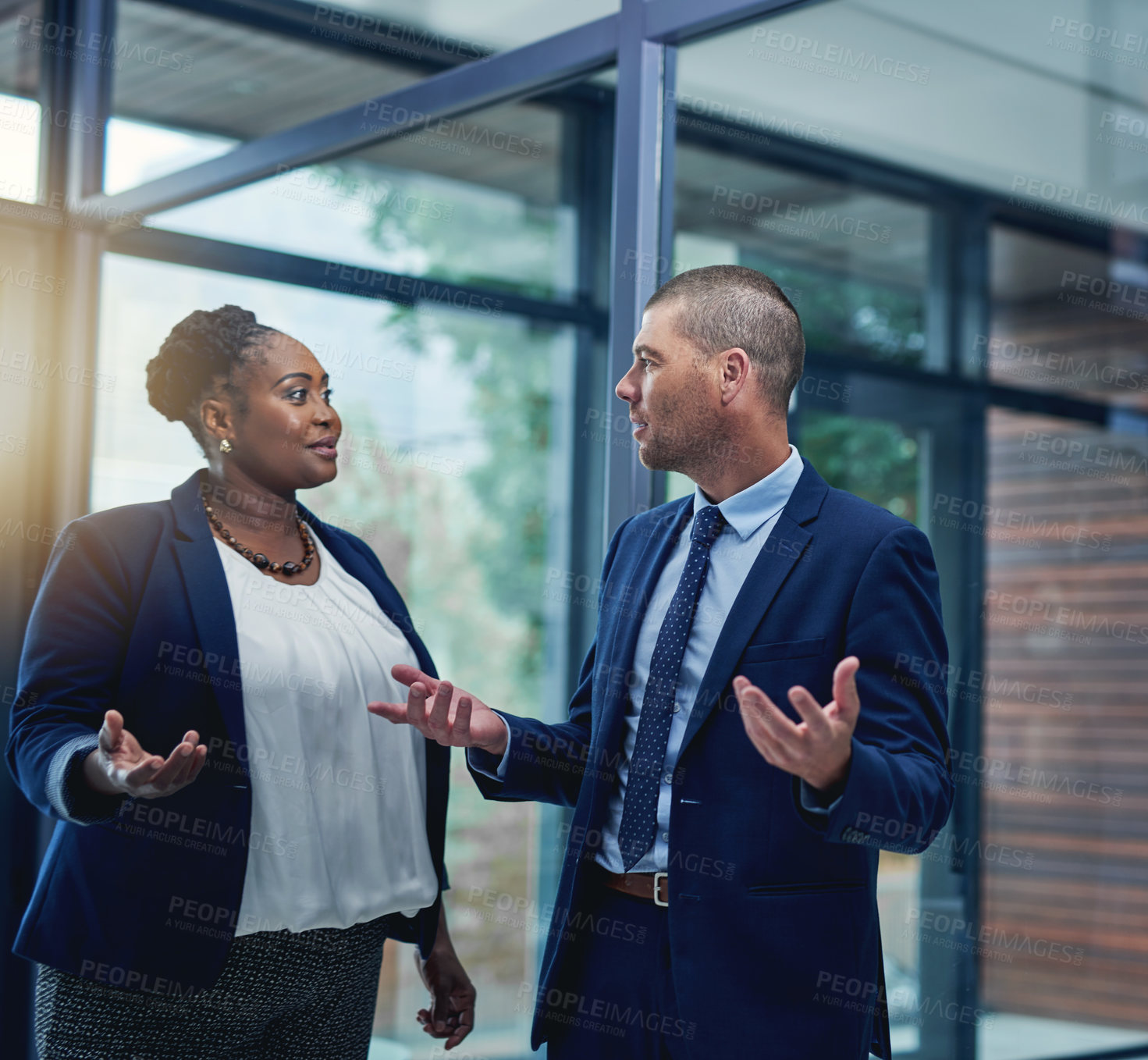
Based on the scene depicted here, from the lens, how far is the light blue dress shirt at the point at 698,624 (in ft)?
5.04

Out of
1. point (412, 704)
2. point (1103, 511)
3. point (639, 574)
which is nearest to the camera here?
point (412, 704)

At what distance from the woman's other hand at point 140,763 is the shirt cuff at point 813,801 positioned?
0.75 m

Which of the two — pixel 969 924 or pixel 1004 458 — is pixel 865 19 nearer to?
pixel 1004 458

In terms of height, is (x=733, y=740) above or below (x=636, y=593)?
below

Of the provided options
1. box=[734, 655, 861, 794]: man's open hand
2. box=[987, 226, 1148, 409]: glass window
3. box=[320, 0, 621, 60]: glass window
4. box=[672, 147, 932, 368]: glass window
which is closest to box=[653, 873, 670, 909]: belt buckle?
box=[734, 655, 861, 794]: man's open hand

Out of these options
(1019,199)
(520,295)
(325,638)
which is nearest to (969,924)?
(1019,199)

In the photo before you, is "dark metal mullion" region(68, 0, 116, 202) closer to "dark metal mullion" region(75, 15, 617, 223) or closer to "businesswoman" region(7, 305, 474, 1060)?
"dark metal mullion" region(75, 15, 617, 223)

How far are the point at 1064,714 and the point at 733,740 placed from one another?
2766 millimetres

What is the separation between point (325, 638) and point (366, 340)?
77.2 inches

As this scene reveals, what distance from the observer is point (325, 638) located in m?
1.82

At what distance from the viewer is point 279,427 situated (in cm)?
190

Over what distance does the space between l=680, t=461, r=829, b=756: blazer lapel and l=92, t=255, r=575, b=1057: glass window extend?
7.10 ft

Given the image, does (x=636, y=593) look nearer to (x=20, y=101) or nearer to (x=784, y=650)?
(x=784, y=650)

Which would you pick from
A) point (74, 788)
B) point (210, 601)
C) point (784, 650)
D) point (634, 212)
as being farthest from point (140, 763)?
point (634, 212)
